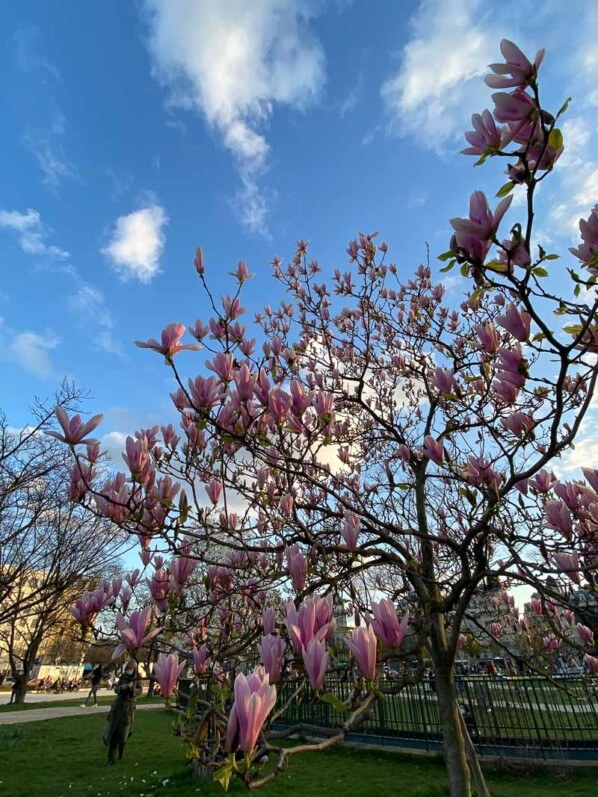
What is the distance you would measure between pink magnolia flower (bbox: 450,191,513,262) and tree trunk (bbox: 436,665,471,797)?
108 inches

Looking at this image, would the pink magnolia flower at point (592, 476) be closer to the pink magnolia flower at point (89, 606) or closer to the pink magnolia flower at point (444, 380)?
the pink magnolia flower at point (444, 380)

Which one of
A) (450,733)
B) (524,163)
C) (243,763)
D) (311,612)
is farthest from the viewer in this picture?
(450,733)

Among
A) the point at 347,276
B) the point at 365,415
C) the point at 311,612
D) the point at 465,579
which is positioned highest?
the point at 347,276

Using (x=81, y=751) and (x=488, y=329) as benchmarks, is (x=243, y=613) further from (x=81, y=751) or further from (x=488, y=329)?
(x=81, y=751)

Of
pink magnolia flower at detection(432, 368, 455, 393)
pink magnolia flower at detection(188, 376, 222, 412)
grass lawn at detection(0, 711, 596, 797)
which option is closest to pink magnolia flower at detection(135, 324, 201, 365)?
pink magnolia flower at detection(188, 376, 222, 412)

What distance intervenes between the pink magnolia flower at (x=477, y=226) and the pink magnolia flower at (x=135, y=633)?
198 centimetres

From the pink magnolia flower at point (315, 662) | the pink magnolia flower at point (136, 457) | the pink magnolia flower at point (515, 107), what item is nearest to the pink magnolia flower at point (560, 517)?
the pink magnolia flower at point (315, 662)

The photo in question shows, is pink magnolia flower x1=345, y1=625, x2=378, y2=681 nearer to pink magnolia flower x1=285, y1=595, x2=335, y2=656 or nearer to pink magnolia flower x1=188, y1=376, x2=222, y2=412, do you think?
pink magnolia flower x1=285, y1=595, x2=335, y2=656

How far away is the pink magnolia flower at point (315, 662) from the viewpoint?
51.4 inches

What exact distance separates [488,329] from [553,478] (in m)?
1.35

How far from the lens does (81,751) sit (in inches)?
357

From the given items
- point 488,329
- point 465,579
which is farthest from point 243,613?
point 488,329

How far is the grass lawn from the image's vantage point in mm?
6125

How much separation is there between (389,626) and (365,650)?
0.68ft
